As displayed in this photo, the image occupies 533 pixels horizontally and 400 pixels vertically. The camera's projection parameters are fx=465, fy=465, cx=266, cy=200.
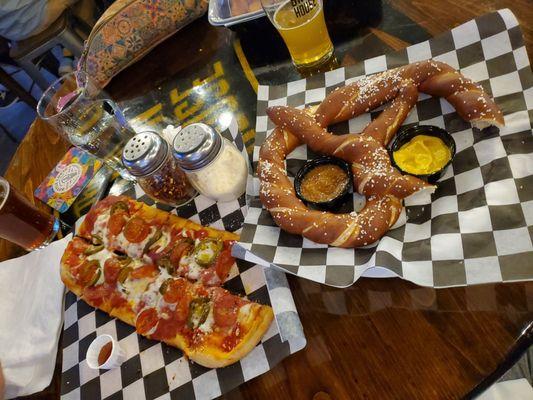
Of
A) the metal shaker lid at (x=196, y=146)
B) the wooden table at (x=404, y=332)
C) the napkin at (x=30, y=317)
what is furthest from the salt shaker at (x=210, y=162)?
the napkin at (x=30, y=317)

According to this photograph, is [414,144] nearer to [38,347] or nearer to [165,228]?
[165,228]

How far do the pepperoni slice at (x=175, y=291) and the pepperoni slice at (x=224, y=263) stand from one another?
5.0 inches

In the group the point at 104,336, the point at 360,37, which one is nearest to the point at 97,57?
the point at 360,37

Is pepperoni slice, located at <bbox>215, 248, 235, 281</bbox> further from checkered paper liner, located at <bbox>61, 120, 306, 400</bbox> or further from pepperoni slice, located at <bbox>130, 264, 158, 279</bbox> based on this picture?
pepperoni slice, located at <bbox>130, 264, 158, 279</bbox>

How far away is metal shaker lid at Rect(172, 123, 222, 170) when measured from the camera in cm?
160

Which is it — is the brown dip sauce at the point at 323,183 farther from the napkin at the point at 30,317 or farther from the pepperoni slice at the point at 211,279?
the napkin at the point at 30,317

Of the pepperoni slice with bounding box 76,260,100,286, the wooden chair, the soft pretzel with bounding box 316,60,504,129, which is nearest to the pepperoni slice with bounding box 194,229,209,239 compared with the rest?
the pepperoni slice with bounding box 76,260,100,286

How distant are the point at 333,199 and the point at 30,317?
133 cm

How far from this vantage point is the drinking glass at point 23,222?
2.02 m

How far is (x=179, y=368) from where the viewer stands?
1.52m

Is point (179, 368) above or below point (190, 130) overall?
below

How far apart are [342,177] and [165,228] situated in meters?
0.73

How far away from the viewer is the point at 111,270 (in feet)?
5.89

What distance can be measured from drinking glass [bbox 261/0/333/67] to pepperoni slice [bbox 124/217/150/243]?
964 millimetres
